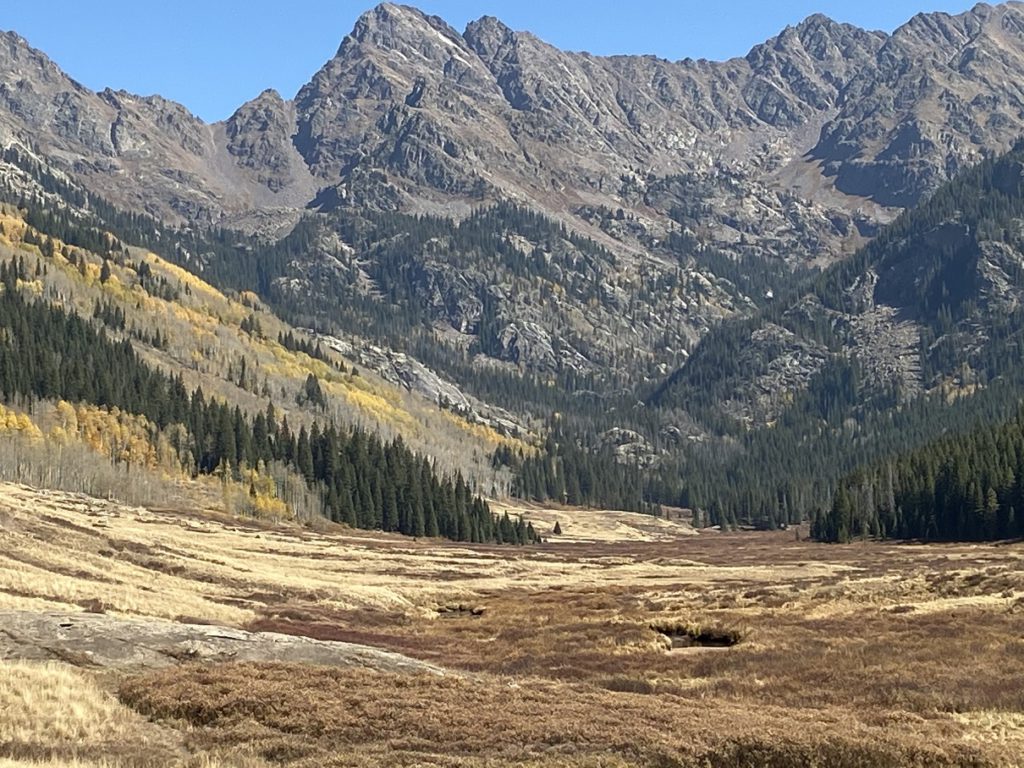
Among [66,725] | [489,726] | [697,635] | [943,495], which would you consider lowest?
[697,635]

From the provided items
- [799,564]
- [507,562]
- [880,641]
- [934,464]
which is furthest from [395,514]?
[880,641]

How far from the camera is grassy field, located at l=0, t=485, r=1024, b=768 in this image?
19.7 metres

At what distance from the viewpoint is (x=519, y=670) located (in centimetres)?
3841

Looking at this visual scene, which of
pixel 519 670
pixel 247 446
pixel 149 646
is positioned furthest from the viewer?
pixel 247 446

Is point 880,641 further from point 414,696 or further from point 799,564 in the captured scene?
point 799,564

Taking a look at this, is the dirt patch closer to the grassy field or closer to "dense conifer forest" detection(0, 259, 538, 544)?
the grassy field

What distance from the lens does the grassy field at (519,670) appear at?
19703 mm

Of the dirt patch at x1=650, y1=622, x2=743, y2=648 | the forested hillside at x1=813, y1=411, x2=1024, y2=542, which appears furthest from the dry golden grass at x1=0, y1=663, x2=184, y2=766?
the forested hillside at x1=813, y1=411, x2=1024, y2=542

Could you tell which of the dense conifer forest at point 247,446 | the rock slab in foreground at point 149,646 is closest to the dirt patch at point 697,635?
the rock slab in foreground at point 149,646

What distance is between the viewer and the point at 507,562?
355 feet

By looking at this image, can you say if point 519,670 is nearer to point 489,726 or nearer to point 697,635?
point 697,635

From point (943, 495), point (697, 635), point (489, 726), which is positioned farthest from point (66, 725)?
point (943, 495)

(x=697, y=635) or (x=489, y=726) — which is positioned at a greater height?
(x=489, y=726)

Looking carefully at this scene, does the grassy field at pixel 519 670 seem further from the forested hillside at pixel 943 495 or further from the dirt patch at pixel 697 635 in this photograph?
the forested hillside at pixel 943 495
